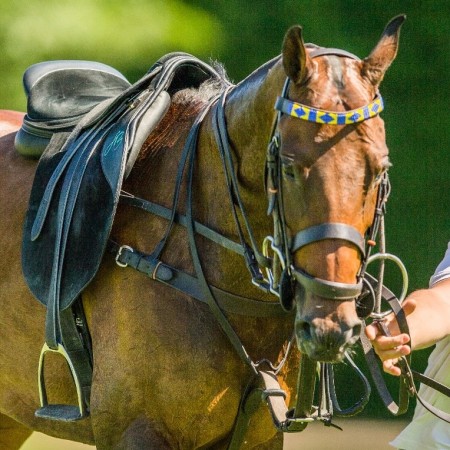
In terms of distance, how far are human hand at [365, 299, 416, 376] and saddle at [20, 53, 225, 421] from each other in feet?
3.15

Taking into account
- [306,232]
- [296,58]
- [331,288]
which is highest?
[296,58]

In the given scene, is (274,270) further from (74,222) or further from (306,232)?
(74,222)

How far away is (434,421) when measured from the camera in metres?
4.34

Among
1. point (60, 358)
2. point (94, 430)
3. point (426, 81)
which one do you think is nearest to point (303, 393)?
point (94, 430)

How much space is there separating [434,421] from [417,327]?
643mm

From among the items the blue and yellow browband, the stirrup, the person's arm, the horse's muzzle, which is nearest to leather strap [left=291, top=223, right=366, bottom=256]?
the horse's muzzle

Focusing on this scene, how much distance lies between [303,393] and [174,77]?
1266 millimetres

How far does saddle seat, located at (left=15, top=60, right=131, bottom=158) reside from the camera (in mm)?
4539

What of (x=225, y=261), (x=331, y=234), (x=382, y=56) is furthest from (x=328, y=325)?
(x=382, y=56)

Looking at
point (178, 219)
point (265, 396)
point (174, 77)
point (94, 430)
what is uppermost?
point (174, 77)

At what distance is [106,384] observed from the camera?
3.90 meters

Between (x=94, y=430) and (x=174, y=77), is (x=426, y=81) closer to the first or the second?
(x=174, y=77)

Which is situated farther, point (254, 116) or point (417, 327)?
point (417, 327)

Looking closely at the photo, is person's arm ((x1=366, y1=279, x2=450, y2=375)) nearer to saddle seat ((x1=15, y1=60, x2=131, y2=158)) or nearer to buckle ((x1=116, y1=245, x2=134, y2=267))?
buckle ((x1=116, y1=245, x2=134, y2=267))
